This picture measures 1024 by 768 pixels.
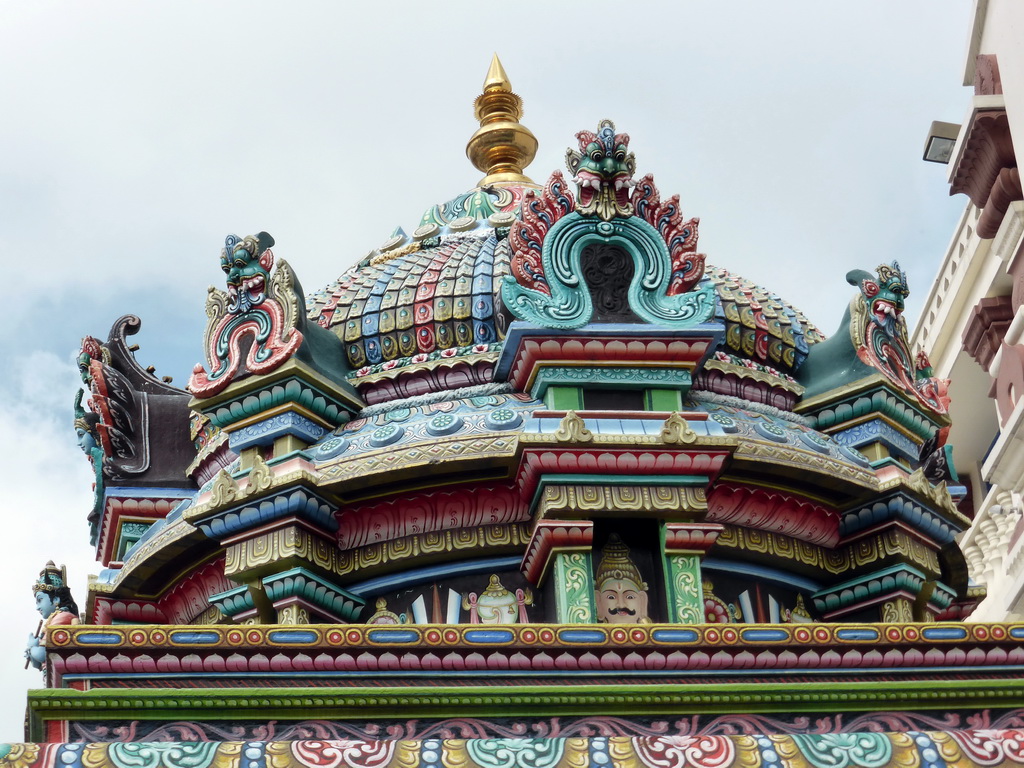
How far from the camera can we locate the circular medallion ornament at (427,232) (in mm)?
18328

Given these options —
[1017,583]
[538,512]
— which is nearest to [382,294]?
[538,512]

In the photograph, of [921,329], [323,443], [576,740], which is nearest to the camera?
[576,740]

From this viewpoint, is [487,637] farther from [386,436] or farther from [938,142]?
[938,142]

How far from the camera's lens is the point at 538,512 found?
1434cm

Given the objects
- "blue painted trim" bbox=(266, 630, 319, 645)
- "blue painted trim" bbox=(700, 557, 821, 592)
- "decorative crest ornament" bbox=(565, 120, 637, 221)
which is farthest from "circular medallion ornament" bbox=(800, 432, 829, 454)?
"blue painted trim" bbox=(266, 630, 319, 645)

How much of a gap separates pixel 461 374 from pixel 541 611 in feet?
8.50

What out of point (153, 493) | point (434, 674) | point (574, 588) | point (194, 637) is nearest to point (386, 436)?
point (574, 588)

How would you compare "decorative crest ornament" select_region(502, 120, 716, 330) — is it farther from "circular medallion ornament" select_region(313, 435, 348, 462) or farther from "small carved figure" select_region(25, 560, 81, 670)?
"small carved figure" select_region(25, 560, 81, 670)

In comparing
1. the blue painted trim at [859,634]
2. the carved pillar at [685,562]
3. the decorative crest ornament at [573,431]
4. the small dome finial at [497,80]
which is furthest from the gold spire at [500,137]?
the blue painted trim at [859,634]

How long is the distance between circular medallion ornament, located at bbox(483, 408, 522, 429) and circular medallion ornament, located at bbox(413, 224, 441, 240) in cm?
370

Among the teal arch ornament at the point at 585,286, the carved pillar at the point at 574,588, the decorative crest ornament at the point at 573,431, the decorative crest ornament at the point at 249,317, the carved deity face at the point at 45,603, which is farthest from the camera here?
the carved deity face at the point at 45,603

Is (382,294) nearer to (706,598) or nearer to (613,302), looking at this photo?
(613,302)

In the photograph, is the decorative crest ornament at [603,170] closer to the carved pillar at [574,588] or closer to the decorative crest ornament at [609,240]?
the decorative crest ornament at [609,240]

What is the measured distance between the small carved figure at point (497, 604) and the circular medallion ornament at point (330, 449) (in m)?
1.61
